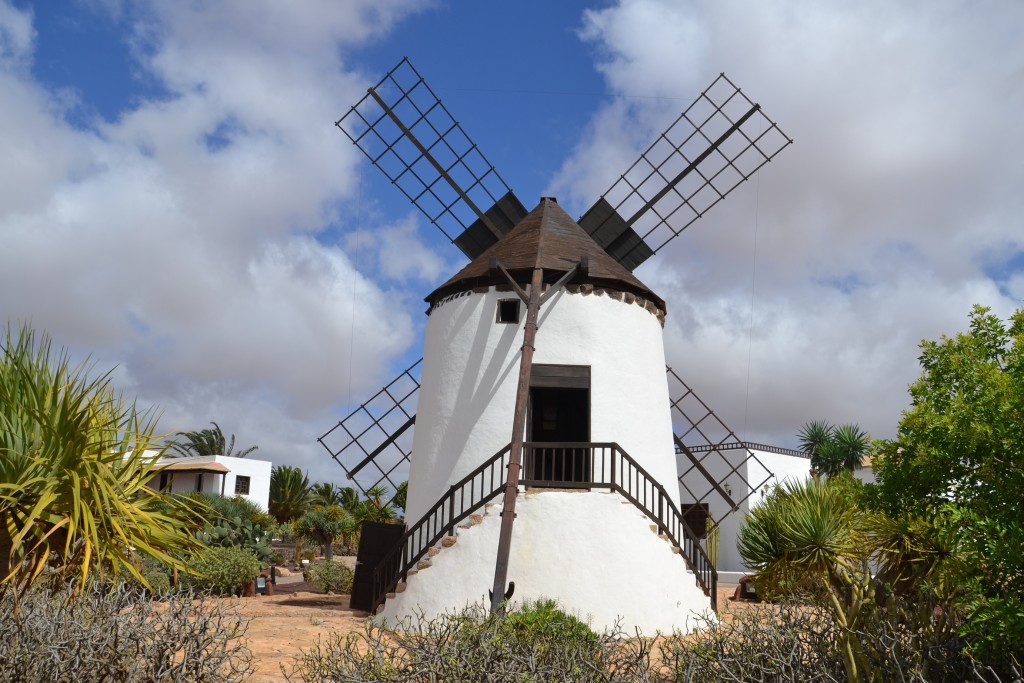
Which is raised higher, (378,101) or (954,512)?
(378,101)

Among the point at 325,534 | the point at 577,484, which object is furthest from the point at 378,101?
the point at 325,534

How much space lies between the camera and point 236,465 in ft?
130

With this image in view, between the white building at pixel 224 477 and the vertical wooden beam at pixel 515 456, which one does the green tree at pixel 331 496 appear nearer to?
→ the white building at pixel 224 477

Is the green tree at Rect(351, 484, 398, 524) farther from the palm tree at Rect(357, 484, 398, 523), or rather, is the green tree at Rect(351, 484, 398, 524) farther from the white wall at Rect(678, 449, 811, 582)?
the white wall at Rect(678, 449, 811, 582)

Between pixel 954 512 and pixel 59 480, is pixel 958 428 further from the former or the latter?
pixel 59 480

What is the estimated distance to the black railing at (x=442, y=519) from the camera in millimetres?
12766

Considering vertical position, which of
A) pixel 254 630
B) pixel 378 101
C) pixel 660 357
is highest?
pixel 378 101

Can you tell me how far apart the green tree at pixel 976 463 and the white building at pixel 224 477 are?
113 ft

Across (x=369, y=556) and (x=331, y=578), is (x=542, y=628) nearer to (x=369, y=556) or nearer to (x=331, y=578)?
(x=369, y=556)

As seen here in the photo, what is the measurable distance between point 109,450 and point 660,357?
426 inches

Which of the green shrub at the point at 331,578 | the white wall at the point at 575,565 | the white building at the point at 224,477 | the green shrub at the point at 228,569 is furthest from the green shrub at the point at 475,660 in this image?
the white building at the point at 224,477

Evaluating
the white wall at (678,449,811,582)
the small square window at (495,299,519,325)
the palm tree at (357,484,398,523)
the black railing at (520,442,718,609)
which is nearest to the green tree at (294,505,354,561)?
the palm tree at (357,484,398,523)

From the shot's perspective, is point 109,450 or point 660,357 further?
point 660,357

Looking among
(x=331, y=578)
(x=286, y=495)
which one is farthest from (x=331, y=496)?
(x=331, y=578)
